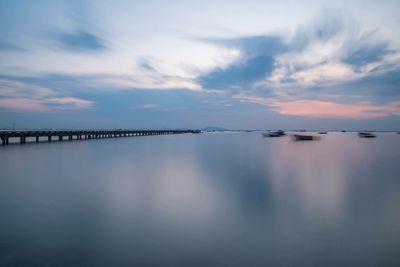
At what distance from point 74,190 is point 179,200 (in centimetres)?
431

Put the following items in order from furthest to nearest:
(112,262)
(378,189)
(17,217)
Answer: (378,189) → (17,217) → (112,262)

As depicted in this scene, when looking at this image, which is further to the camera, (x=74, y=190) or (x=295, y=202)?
(x=74, y=190)

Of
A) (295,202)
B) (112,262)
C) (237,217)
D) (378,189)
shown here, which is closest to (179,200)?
(237,217)

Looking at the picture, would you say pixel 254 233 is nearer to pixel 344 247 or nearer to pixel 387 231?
pixel 344 247

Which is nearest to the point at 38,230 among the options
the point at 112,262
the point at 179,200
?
the point at 112,262

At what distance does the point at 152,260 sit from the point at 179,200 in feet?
16.7

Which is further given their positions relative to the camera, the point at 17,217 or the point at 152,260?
the point at 17,217

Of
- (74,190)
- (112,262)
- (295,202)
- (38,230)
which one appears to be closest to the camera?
(112,262)

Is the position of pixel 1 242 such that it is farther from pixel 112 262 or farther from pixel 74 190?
pixel 74 190

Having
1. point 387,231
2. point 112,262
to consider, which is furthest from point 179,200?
point 387,231

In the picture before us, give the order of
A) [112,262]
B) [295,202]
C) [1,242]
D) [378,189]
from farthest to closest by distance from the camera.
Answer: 1. [378,189]
2. [295,202]
3. [1,242]
4. [112,262]

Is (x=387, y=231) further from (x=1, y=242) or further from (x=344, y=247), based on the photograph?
(x=1, y=242)

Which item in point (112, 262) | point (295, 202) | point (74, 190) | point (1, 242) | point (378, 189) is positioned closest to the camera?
point (112, 262)

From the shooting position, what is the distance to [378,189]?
13312mm
